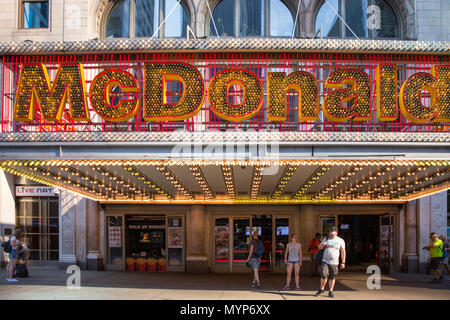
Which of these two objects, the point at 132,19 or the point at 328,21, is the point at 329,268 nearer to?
the point at 328,21

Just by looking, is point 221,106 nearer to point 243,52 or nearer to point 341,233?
point 243,52

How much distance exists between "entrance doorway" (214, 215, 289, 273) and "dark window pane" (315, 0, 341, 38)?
8135mm

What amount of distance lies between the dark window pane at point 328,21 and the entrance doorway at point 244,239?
26.7ft

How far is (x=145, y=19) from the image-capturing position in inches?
810

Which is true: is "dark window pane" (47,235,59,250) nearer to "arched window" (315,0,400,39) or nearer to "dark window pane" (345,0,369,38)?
"arched window" (315,0,400,39)

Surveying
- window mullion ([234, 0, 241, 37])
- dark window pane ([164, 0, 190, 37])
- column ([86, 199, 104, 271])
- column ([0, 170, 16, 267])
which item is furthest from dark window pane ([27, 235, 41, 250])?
window mullion ([234, 0, 241, 37])

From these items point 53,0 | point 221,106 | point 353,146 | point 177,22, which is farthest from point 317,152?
point 53,0

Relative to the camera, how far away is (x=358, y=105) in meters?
11.6

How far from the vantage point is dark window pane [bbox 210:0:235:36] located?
2014 cm

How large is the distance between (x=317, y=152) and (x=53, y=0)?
552 inches

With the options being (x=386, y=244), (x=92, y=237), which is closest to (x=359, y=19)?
(x=386, y=244)

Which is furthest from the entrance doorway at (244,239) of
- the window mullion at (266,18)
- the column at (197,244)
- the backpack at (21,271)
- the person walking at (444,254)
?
the window mullion at (266,18)

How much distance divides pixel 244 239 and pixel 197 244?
2.01 metres

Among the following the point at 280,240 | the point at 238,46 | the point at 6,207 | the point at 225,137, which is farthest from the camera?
the point at 6,207
